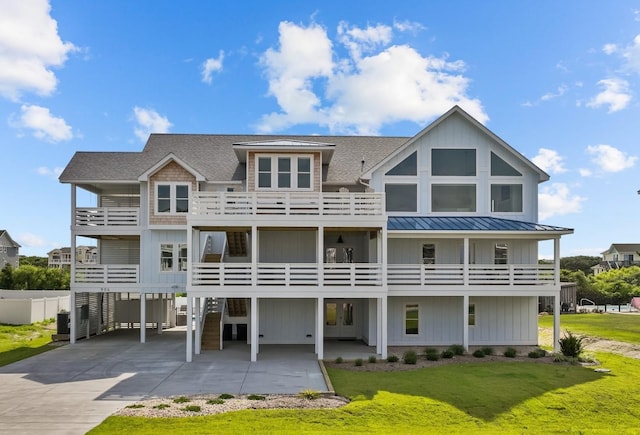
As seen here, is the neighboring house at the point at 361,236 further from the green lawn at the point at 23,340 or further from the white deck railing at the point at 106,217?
the green lawn at the point at 23,340

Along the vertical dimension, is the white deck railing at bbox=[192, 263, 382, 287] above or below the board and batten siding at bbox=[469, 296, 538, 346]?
above

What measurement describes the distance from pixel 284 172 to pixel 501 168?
35.2 feet

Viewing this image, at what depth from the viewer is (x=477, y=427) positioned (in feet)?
41.5

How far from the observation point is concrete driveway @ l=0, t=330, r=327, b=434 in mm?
13266

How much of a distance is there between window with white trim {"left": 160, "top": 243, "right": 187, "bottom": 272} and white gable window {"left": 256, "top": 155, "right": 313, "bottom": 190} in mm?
5448

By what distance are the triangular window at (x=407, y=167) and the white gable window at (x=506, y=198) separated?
13.2ft

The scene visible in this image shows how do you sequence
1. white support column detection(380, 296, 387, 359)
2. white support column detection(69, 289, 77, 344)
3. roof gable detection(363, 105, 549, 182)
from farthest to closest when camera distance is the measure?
1. white support column detection(69, 289, 77, 344)
2. roof gable detection(363, 105, 549, 182)
3. white support column detection(380, 296, 387, 359)

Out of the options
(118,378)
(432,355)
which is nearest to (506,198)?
(432,355)

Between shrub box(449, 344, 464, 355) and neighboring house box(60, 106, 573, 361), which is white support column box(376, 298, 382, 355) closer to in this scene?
neighboring house box(60, 106, 573, 361)

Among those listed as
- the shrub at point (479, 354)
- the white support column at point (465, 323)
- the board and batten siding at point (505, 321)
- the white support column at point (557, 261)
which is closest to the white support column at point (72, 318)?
the white support column at point (465, 323)

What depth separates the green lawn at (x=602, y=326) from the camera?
26969mm

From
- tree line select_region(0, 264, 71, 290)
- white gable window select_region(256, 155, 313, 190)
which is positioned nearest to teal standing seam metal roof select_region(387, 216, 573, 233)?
white gable window select_region(256, 155, 313, 190)

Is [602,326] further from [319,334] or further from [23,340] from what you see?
[23,340]

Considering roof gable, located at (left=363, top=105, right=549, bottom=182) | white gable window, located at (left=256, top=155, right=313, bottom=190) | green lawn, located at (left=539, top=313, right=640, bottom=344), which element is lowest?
green lawn, located at (left=539, top=313, right=640, bottom=344)
